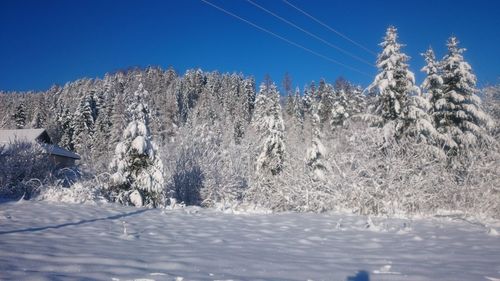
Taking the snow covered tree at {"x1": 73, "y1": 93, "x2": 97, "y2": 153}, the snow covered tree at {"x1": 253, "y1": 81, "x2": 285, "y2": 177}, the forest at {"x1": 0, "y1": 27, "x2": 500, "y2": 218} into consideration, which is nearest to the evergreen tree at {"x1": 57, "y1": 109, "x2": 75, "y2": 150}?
the snow covered tree at {"x1": 73, "y1": 93, "x2": 97, "y2": 153}

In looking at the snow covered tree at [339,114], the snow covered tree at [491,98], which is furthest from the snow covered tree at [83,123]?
the snow covered tree at [491,98]

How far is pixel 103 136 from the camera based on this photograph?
175 ft

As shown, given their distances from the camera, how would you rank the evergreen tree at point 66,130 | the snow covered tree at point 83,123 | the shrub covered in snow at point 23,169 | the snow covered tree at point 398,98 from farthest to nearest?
the evergreen tree at point 66,130, the snow covered tree at point 83,123, the snow covered tree at point 398,98, the shrub covered in snow at point 23,169

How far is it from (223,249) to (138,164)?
12.0m

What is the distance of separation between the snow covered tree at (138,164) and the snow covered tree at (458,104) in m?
17.7

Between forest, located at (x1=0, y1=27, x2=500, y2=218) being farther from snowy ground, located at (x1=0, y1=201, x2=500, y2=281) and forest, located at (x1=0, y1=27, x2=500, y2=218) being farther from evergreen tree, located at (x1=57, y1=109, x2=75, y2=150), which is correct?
evergreen tree, located at (x1=57, y1=109, x2=75, y2=150)

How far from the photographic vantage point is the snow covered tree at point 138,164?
16.8 metres

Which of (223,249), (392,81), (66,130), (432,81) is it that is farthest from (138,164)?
(66,130)

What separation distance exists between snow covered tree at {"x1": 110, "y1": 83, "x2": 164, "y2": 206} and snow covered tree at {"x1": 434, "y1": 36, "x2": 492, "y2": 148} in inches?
696

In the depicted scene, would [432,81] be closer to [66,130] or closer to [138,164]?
[138,164]

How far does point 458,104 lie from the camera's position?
77.1 ft

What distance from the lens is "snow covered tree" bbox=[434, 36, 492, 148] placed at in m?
22.8

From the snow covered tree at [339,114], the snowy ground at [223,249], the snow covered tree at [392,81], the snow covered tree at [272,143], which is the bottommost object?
the snowy ground at [223,249]

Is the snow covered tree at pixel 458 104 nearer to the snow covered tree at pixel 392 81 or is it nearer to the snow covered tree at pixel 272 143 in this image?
the snow covered tree at pixel 392 81
